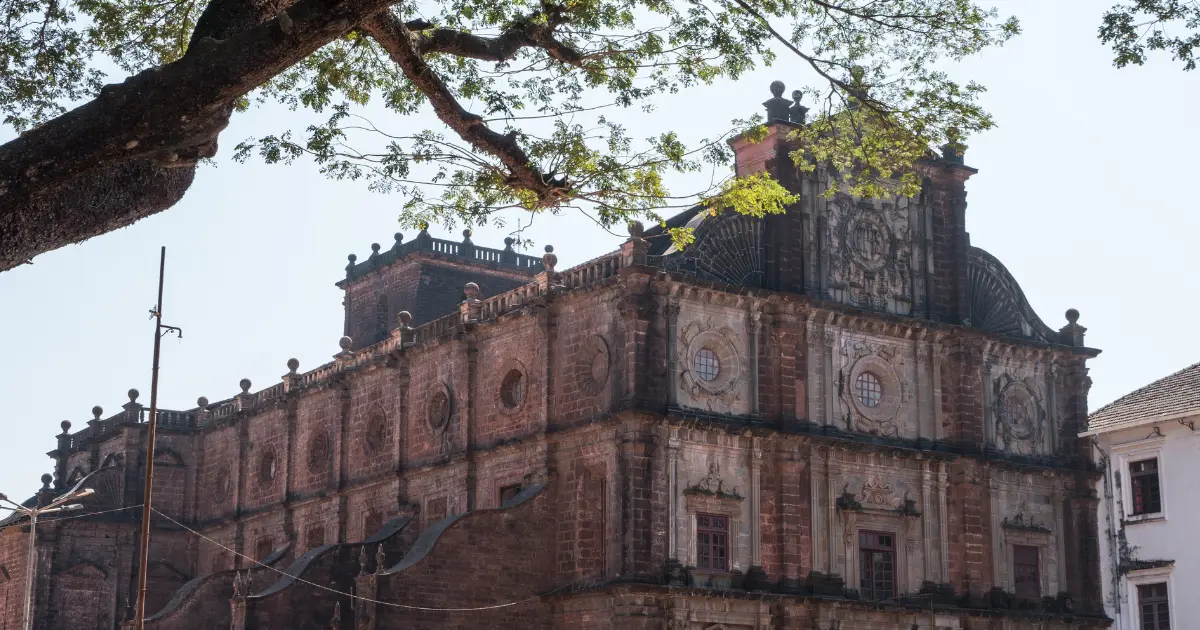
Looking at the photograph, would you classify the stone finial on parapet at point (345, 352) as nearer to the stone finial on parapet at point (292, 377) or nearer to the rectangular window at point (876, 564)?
the stone finial on parapet at point (292, 377)

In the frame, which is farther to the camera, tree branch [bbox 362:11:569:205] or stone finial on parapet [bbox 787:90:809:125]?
stone finial on parapet [bbox 787:90:809:125]

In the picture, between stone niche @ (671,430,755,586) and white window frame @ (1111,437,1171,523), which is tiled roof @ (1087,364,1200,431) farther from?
stone niche @ (671,430,755,586)

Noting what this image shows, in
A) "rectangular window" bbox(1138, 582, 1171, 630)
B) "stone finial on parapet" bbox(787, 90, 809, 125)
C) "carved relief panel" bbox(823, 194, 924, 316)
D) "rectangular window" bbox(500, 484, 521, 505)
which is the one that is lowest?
"rectangular window" bbox(1138, 582, 1171, 630)

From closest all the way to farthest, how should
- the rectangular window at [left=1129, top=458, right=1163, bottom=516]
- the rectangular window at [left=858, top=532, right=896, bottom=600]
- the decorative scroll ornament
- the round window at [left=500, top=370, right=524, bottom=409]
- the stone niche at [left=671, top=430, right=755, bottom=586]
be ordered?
1. the stone niche at [left=671, top=430, right=755, bottom=586]
2. the rectangular window at [left=858, top=532, right=896, bottom=600]
3. the round window at [left=500, top=370, right=524, bottom=409]
4. the decorative scroll ornament
5. the rectangular window at [left=1129, top=458, right=1163, bottom=516]

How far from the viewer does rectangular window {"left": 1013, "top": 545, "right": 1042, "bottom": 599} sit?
114 ft

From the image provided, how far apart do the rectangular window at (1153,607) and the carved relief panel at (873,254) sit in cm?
864

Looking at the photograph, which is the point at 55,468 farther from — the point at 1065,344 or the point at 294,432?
the point at 1065,344

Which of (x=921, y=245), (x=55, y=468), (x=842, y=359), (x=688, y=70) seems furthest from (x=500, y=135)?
(x=55, y=468)

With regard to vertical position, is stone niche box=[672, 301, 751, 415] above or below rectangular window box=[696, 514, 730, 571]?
above

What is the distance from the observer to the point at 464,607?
30516mm

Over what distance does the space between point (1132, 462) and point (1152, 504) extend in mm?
1111

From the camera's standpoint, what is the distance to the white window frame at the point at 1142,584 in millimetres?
34812

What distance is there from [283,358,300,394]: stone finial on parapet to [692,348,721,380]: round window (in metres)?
14.6

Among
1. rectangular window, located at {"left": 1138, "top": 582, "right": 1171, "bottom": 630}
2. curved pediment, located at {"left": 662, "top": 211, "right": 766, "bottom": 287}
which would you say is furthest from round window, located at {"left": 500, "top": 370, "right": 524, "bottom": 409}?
rectangular window, located at {"left": 1138, "top": 582, "right": 1171, "bottom": 630}
